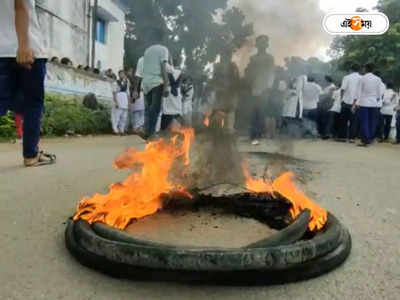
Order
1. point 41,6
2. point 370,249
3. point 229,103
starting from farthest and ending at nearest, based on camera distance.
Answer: point 41,6, point 229,103, point 370,249

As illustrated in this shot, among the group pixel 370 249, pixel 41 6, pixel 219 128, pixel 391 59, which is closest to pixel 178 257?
pixel 370 249

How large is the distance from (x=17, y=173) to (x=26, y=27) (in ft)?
4.73

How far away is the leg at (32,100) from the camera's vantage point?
4363mm

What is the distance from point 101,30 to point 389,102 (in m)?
15.4

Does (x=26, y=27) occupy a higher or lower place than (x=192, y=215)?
higher

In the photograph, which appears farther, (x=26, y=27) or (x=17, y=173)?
(x=17, y=173)

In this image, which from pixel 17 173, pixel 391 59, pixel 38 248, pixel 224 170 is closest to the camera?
pixel 38 248

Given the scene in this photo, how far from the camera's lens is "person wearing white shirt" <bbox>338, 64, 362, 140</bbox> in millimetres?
10852

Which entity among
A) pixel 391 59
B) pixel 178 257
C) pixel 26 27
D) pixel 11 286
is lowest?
pixel 11 286

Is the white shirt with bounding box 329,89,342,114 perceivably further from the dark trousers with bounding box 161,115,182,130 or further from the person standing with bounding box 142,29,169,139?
the person standing with bounding box 142,29,169,139

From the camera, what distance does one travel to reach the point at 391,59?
2189 cm

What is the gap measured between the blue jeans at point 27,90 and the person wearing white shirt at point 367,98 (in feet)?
25.5

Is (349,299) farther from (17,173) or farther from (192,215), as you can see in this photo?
(17,173)

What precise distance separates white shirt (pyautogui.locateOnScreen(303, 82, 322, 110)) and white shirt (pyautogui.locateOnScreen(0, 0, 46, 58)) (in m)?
8.76
